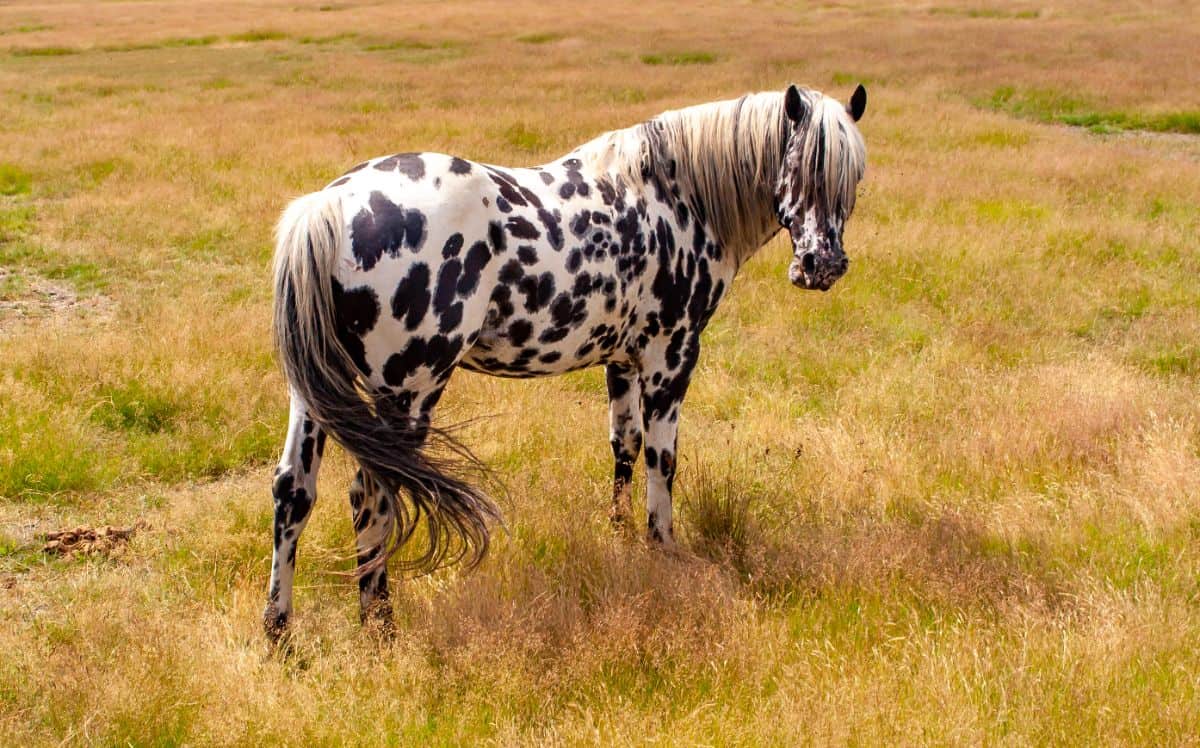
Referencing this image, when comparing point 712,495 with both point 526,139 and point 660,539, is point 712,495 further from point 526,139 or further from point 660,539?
point 526,139

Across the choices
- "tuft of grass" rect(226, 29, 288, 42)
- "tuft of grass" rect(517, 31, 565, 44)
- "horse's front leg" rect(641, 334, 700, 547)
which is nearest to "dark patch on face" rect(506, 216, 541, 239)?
"horse's front leg" rect(641, 334, 700, 547)

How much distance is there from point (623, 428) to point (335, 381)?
1.86 metres

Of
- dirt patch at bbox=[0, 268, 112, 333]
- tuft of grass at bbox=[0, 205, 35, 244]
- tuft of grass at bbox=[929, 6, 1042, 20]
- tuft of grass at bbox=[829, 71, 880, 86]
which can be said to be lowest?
dirt patch at bbox=[0, 268, 112, 333]

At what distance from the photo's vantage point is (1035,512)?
486cm

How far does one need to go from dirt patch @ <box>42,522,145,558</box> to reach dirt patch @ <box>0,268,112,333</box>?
3779 mm

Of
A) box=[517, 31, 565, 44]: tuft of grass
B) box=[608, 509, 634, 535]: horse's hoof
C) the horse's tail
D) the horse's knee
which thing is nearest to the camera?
the horse's tail

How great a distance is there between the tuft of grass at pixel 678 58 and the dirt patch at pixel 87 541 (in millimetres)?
22908

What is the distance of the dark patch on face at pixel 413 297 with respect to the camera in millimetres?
3607

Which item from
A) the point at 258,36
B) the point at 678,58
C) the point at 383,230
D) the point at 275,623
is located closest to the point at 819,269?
the point at 383,230

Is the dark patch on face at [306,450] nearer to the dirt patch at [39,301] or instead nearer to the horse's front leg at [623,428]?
the horse's front leg at [623,428]

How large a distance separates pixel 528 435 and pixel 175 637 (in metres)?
2.59

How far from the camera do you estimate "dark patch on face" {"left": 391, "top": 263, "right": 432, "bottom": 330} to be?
3.61 meters

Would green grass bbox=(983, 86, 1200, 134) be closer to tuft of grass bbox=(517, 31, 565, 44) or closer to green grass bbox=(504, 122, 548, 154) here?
green grass bbox=(504, 122, 548, 154)

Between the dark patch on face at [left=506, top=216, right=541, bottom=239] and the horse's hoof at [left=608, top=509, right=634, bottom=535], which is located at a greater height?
the dark patch on face at [left=506, top=216, right=541, bottom=239]
